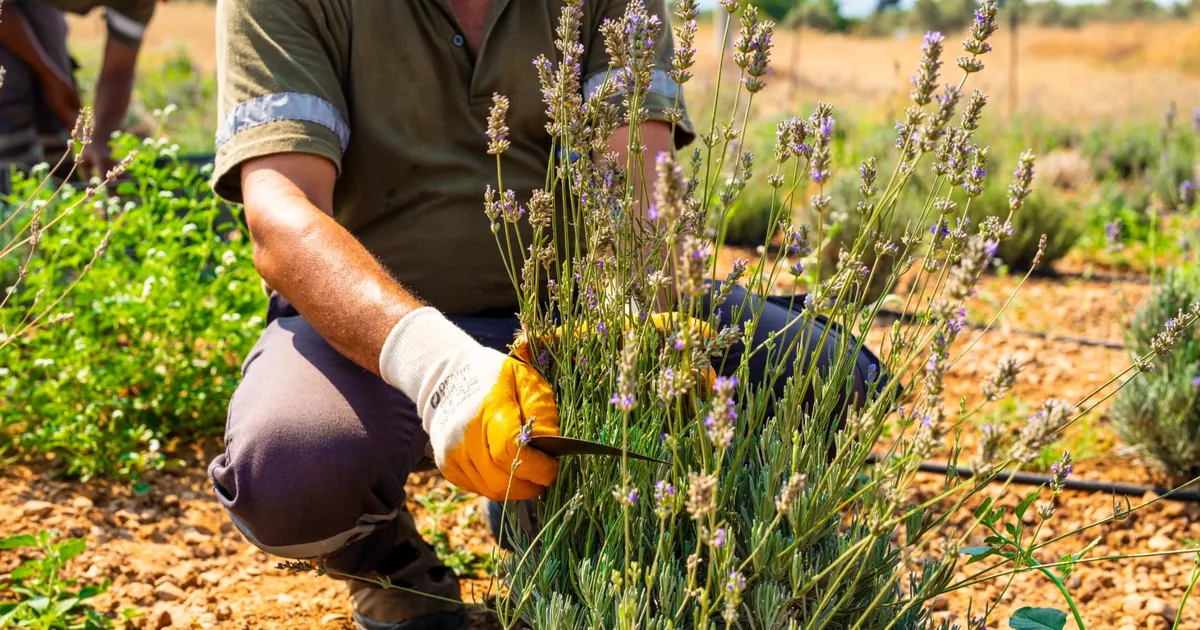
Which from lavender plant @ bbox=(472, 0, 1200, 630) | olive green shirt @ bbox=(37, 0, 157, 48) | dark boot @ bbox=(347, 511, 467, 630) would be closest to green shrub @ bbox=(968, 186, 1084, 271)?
dark boot @ bbox=(347, 511, 467, 630)

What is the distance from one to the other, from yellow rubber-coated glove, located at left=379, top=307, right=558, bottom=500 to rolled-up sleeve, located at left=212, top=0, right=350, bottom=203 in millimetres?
512

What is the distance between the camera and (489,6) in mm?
2145

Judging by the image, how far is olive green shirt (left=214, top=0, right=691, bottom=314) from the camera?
2.03m

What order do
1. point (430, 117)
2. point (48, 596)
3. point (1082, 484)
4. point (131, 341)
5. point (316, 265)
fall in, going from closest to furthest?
point (316, 265) < point (48, 596) < point (430, 117) < point (1082, 484) < point (131, 341)

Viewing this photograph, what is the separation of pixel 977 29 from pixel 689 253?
52cm

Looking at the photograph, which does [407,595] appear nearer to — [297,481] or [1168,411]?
[297,481]

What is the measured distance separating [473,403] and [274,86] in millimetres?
797

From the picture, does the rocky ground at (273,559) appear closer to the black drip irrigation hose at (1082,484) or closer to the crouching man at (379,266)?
the black drip irrigation hose at (1082,484)

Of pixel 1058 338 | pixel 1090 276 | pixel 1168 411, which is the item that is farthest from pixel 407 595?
pixel 1090 276

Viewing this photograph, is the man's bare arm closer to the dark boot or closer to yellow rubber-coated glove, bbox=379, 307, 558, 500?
yellow rubber-coated glove, bbox=379, 307, 558, 500

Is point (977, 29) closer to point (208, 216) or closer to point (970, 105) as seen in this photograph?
point (970, 105)

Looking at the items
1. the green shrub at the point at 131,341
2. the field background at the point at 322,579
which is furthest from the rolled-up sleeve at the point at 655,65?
the green shrub at the point at 131,341

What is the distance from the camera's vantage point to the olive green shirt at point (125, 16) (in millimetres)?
4363

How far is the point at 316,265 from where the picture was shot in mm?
1699
